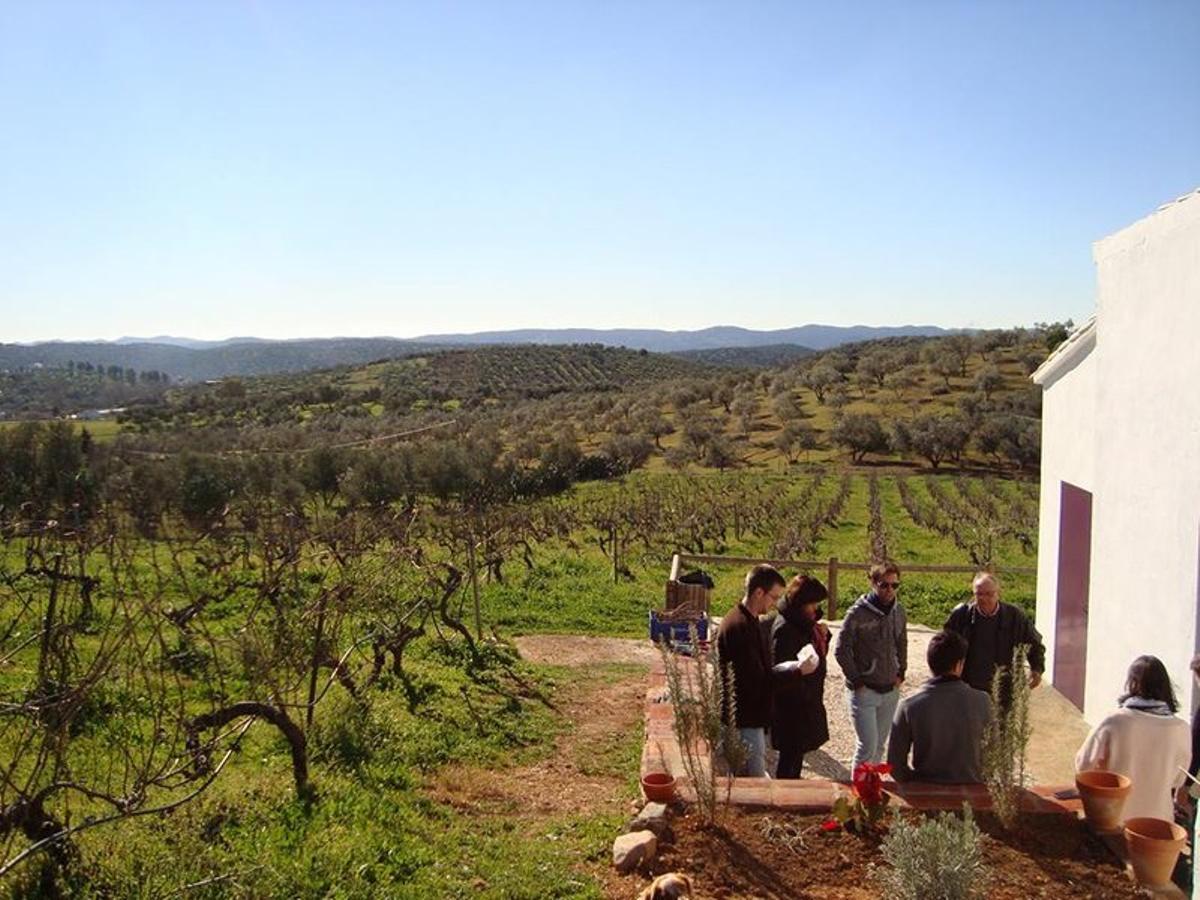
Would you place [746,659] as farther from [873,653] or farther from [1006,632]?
[1006,632]

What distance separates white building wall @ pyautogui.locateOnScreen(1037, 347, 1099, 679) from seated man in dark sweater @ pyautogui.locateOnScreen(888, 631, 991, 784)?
137 inches

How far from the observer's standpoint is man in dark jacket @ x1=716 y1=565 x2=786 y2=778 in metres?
5.08

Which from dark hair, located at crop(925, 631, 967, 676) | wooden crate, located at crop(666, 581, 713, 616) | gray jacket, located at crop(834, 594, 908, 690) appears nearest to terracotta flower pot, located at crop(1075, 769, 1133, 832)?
dark hair, located at crop(925, 631, 967, 676)

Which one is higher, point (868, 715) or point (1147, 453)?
point (1147, 453)

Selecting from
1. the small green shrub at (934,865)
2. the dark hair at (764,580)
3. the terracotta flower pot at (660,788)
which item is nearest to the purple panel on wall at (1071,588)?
the dark hair at (764,580)

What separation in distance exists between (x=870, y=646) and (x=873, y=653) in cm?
5

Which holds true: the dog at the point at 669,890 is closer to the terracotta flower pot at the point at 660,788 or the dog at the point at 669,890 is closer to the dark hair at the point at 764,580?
the terracotta flower pot at the point at 660,788

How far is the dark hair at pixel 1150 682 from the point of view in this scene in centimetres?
428

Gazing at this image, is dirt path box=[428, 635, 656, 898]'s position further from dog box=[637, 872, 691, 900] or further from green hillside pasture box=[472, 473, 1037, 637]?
green hillside pasture box=[472, 473, 1037, 637]

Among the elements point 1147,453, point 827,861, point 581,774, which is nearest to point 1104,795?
point 827,861

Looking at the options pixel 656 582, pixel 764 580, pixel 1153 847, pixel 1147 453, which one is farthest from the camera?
pixel 656 582

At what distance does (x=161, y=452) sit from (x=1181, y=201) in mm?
39933

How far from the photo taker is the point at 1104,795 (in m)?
4.36

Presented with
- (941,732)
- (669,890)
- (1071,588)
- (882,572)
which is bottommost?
(669,890)
